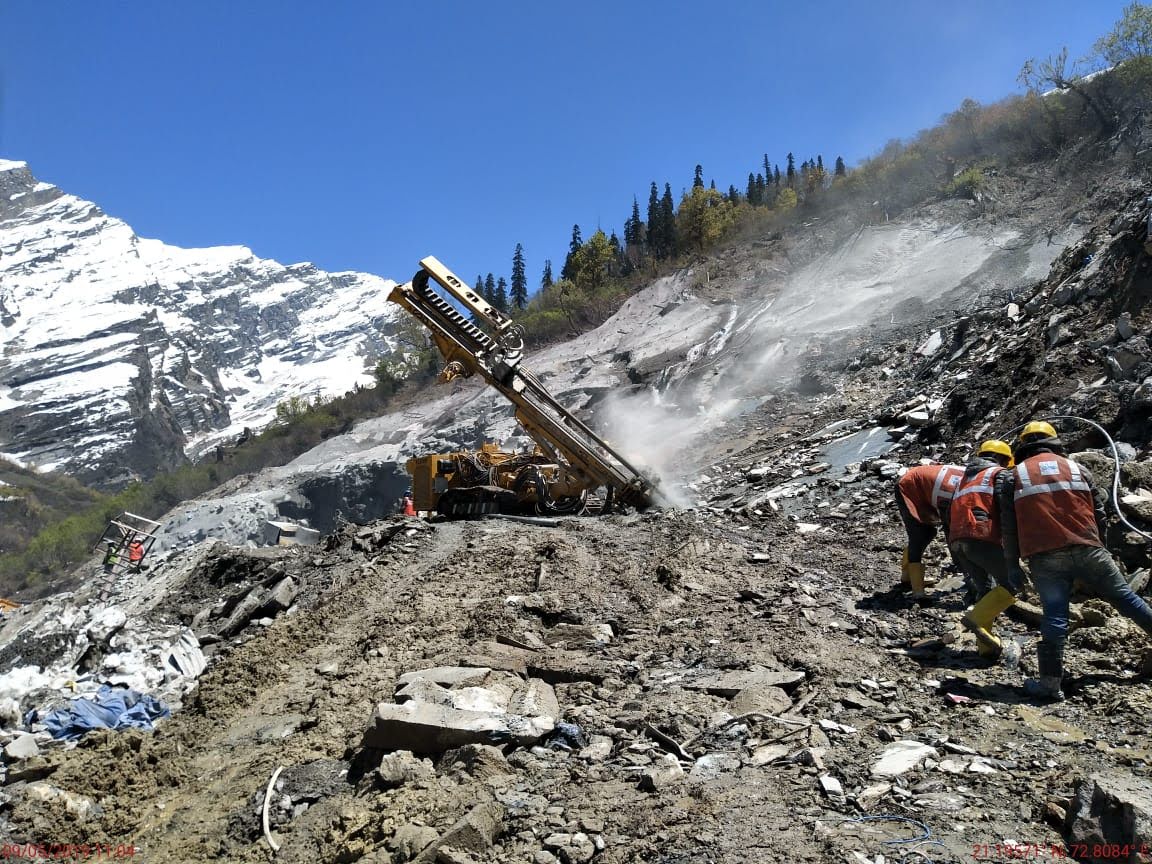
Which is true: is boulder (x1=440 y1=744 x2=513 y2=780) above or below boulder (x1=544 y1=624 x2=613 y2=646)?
below

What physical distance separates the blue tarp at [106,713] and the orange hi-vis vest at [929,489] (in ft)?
19.5

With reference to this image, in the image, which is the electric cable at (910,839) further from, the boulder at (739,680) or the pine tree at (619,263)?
the pine tree at (619,263)

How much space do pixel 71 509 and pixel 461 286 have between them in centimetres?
10591

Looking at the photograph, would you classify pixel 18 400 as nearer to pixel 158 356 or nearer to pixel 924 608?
pixel 158 356

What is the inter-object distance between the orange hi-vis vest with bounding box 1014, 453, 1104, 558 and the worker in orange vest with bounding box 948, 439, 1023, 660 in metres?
0.35

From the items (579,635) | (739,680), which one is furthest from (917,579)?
(579,635)

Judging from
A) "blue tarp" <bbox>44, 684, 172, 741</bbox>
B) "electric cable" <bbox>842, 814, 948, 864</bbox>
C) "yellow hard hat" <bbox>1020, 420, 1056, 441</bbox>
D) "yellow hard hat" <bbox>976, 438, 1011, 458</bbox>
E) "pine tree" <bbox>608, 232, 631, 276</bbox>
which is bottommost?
"blue tarp" <bbox>44, 684, 172, 741</bbox>

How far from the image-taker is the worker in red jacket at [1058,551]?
159 inches

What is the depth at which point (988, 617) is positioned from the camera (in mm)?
4578

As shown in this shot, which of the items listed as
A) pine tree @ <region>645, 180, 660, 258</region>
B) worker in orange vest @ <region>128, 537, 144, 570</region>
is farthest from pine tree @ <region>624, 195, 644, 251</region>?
worker in orange vest @ <region>128, 537, 144, 570</region>

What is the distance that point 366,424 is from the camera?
3312 centimetres

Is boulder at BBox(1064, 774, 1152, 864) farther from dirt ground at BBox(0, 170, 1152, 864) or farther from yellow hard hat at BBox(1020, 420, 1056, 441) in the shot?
yellow hard hat at BBox(1020, 420, 1056, 441)

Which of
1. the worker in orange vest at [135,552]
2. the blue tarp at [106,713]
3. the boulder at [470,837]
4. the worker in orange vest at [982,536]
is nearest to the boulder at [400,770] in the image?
the boulder at [470,837]

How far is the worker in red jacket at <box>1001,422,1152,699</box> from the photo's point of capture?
404cm
